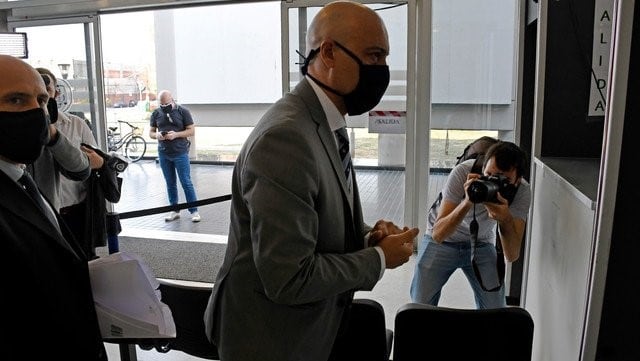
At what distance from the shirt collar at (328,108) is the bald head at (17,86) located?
2.09 feet

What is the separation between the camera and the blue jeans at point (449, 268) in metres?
2.12

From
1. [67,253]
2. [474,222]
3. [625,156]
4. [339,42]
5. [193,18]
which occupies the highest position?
[193,18]

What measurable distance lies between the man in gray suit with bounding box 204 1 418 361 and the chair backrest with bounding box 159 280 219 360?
42 cm

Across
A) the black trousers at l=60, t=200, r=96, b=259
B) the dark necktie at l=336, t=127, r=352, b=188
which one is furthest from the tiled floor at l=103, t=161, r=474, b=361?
the dark necktie at l=336, t=127, r=352, b=188

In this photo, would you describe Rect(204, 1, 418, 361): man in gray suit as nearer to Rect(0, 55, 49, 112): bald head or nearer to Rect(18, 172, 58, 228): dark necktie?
Rect(18, 172, 58, 228): dark necktie

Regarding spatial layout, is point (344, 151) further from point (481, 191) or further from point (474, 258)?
point (474, 258)

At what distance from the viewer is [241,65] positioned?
32.2ft

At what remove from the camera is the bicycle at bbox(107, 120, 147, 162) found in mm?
10430

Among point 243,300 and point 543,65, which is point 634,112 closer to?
point 243,300

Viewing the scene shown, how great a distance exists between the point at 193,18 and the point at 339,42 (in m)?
9.32

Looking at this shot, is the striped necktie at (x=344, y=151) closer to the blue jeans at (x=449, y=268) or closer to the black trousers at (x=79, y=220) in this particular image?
the blue jeans at (x=449, y=268)

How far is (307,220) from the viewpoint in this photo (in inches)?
38.9

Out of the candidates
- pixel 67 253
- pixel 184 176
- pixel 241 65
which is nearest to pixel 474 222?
pixel 67 253

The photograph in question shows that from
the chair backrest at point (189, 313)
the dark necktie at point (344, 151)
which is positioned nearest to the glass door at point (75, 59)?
the chair backrest at point (189, 313)
